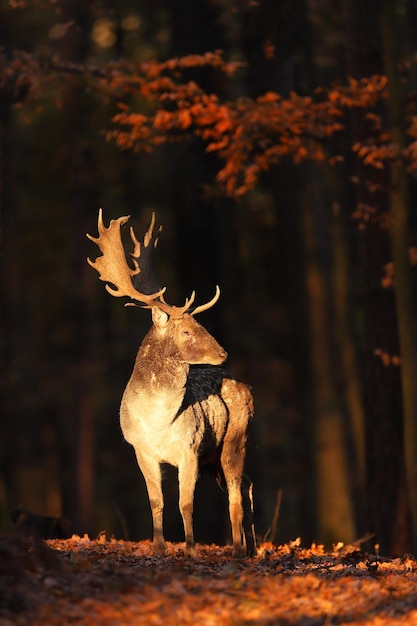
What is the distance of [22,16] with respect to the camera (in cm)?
2825

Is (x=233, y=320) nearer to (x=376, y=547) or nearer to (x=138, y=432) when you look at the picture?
(x=376, y=547)

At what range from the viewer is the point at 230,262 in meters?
24.2

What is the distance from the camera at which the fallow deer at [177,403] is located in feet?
38.3

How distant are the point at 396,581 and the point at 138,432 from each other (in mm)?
2745

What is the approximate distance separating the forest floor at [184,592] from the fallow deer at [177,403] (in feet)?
2.75

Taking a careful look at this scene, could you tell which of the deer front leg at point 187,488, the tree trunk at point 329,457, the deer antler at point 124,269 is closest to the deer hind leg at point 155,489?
the deer front leg at point 187,488

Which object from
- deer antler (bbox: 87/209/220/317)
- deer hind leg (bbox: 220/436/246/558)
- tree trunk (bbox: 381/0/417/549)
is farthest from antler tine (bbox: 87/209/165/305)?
tree trunk (bbox: 381/0/417/549)

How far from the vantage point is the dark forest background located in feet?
54.6

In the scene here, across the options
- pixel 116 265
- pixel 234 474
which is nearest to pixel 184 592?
pixel 234 474

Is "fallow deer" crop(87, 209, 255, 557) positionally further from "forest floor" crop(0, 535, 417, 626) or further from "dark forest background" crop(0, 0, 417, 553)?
"forest floor" crop(0, 535, 417, 626)

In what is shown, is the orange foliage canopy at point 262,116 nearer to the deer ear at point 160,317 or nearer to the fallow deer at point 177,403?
the fallow deer at point 177,403

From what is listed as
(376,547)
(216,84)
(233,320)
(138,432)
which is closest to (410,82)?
(216,84)

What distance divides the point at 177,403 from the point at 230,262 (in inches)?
500

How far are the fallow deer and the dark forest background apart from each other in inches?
27.0
